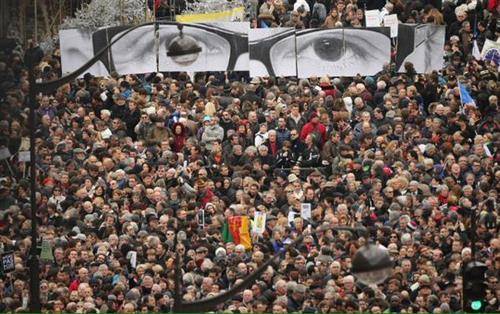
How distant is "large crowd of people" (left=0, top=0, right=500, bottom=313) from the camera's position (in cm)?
3241

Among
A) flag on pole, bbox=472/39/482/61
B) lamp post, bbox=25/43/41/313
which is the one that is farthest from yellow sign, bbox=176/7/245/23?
lamp post, bbox=25/43/41/313

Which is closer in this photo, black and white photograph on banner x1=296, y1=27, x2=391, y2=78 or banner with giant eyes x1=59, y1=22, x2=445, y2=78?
black and white photograph on banner x1=296, y1=27, x2=391, y2=78

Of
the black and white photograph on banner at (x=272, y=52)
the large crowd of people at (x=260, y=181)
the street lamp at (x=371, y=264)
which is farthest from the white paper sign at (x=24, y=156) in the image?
the street lamp at (x=371, y=264)

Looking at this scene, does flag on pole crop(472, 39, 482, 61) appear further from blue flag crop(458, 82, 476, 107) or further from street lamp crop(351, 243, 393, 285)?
street lamp crop(351, 243, 393, 285)

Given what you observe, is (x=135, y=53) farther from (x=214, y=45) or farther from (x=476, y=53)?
(x=476, y=53)

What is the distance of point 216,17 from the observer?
146 ft

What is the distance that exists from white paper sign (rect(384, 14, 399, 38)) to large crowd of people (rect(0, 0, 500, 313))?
586 millimetres

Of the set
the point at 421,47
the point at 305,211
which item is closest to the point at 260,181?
the point at 305,211

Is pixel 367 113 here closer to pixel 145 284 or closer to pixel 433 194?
pixel 433 194

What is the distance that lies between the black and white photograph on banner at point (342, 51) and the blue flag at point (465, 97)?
2420 millimetres

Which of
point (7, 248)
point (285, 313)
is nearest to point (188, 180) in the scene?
point (7, 248)

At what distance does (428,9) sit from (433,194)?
9.10 m

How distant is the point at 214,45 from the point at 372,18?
323cm

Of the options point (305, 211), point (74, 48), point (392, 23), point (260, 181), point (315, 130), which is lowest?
point (305, 211)
